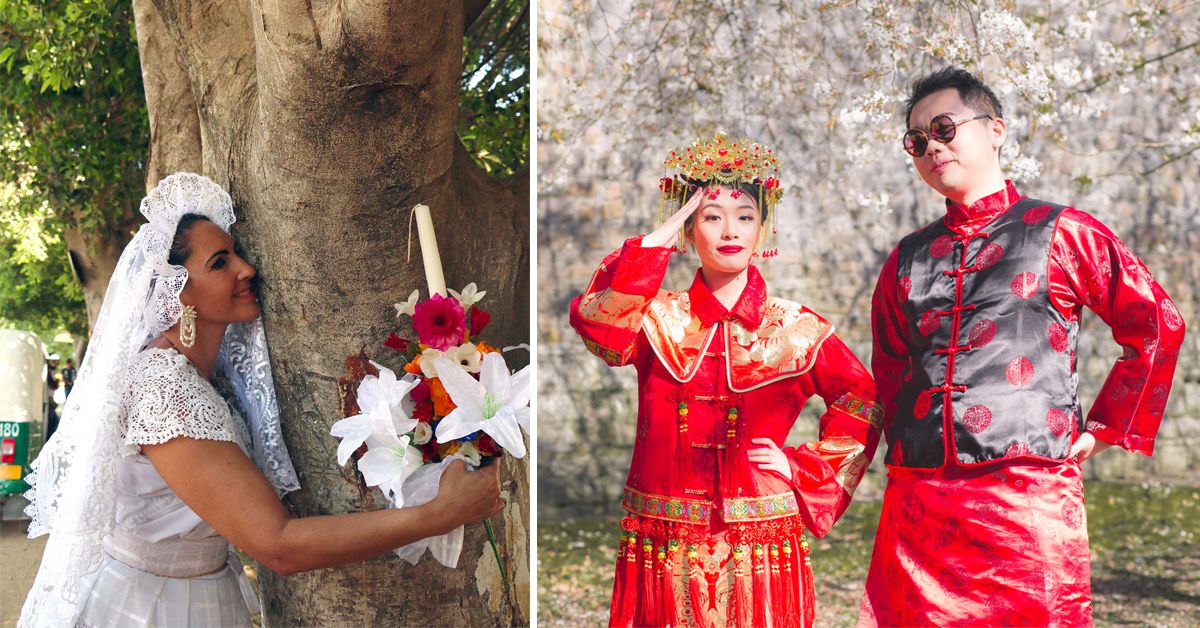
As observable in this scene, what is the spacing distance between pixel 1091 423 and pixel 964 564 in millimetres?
438

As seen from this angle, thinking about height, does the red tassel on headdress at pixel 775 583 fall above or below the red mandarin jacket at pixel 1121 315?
below

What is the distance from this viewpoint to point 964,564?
2.46m

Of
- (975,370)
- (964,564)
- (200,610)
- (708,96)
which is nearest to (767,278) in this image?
(708,96)

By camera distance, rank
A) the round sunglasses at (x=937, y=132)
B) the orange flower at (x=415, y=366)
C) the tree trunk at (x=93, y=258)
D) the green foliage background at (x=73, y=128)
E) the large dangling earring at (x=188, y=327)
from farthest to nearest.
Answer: the tree trunk at (x=93, y=258) → the green foliage background at (x=73, y=128) → the round sunglasses at (x=937, y=132) → the large dangling earring at (x=188, y=327) → the orange flower at (x=415, y=366)

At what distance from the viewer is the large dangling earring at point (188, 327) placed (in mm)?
2510

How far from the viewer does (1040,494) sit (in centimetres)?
241

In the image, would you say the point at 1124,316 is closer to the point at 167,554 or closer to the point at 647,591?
the point at 647,591

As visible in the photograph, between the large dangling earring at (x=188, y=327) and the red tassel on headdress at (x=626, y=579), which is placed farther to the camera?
the red tassel on headdress at (x=626, y=579)

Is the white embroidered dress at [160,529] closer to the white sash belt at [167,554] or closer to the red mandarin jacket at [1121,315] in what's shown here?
the white sash belt at [167,554]

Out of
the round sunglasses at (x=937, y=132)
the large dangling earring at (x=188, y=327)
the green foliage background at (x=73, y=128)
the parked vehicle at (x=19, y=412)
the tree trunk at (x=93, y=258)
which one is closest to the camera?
the large dangling earring at (x=188, y=327)

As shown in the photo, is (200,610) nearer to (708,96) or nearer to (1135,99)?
(708,96)

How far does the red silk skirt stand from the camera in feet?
7.89

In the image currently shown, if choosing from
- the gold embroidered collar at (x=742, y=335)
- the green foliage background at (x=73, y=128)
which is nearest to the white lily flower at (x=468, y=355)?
the gold embroidered collar at (x=742, y=335)

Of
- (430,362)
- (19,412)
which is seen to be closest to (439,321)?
(430,362)
